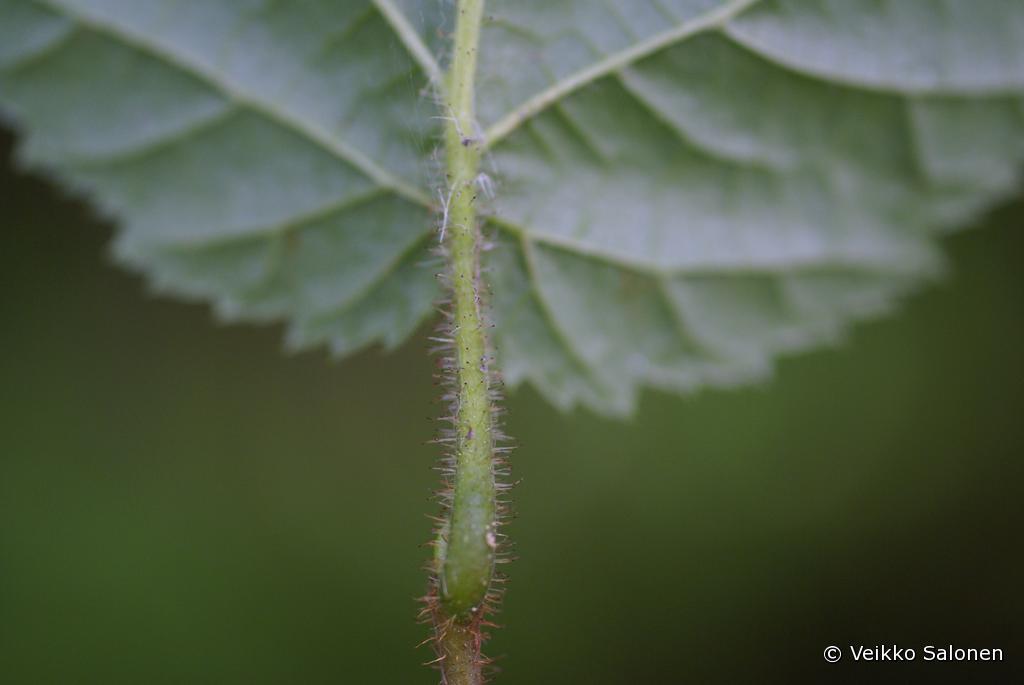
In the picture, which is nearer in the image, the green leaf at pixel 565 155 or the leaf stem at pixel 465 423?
the leaf stem at pixel 465 423

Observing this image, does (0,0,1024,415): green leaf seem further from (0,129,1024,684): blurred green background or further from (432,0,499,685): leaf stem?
(0,129,1024,684): blurred green background

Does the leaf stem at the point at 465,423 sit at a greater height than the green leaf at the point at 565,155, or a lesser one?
lesser

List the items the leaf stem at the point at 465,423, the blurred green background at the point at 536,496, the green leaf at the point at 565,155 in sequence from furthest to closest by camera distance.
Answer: the blurred green background at the point at 536,496 → the green leaf at the point at 565,155 → the leaf stem at the point at 465,423

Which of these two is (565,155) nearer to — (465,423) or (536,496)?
(465,423)

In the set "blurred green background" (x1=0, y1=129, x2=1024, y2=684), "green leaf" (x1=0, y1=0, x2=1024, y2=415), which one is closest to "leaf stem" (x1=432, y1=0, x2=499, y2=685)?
"green leaf" (x1=0, y1=0, x2=1024, y2=415)

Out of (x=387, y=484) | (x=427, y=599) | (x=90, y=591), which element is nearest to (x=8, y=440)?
(x=90, y=591)

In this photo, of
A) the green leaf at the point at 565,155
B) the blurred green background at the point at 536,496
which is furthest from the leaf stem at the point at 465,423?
the blurred green background at the point at 536,496

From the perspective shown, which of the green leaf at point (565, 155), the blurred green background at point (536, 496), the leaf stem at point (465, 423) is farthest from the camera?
the blurred green background at point (536, 496)

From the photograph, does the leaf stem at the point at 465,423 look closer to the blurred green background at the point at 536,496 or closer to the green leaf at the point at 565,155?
the green leaf at the point at 565,155
